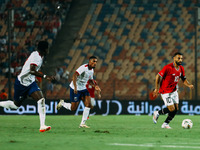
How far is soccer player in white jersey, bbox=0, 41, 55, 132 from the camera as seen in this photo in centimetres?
1154

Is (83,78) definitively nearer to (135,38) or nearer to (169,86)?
(169,86)

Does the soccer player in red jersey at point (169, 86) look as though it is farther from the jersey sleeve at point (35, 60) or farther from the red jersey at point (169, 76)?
the jersey sleeve at point (35, 60)

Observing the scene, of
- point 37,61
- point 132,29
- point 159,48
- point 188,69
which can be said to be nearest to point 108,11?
point 132,29

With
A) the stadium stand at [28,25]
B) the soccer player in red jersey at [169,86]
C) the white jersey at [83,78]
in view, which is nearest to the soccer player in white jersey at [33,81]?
the white jersey at [83,78]

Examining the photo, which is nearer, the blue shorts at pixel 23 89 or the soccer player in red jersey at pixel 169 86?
the blue shorts at pixel 23 89

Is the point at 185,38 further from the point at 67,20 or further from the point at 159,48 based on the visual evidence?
the point at 67,20

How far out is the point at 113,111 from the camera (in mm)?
24453

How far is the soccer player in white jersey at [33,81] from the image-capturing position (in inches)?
454

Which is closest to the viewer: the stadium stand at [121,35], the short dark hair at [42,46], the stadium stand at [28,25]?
the short dark hair at [42,46]

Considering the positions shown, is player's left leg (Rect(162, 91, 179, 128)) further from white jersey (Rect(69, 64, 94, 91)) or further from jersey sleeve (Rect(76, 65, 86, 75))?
jersey sleeve (Rect(76, 65, 86, 75))

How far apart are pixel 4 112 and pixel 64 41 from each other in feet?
30.7

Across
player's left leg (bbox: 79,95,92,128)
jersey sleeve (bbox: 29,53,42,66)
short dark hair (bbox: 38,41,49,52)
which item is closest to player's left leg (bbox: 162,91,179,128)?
player's left leg (bbox: 79,95,92,128)

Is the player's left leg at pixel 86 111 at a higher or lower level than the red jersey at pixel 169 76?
lower

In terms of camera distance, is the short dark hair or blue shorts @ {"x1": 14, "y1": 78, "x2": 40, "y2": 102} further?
blue shorts @ {"x1": 14, "y1": 78, "x2": 40, "y2": 102}
